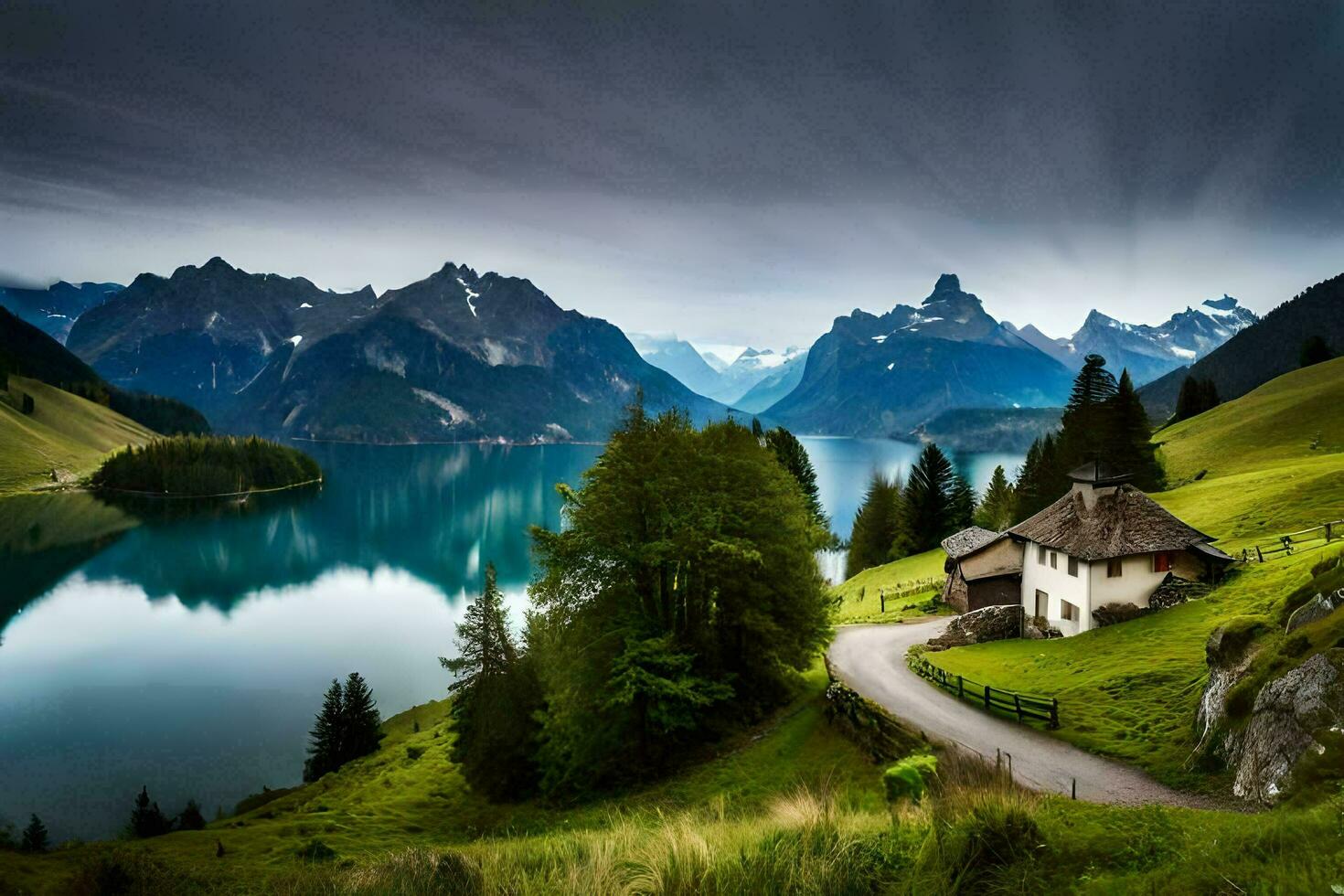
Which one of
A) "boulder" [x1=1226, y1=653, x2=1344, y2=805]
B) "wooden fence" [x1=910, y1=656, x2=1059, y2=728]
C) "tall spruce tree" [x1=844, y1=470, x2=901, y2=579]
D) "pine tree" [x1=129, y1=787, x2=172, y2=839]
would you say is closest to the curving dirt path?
"wooden fence" [x1=910, y1=656, x2=1059, y2=728]

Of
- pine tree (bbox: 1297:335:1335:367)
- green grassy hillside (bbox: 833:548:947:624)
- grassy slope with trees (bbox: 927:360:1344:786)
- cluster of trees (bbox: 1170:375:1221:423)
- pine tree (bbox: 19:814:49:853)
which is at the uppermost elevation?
pine tree (bbox: 1297:335:1335:367)

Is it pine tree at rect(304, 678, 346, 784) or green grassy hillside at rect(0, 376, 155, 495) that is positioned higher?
green grassy hillside at rect(0, 376, 155, 495)

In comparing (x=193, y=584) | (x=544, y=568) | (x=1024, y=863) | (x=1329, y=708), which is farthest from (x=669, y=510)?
(x=193, y=584)

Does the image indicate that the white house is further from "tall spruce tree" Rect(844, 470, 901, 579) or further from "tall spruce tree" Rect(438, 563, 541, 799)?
"tall spruce tree" Rect(844, 470, 901, 579)

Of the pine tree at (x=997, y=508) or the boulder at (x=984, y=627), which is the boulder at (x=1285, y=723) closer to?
the boulder at (x=984, y=627)

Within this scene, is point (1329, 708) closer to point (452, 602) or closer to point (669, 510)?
point (669, 510)

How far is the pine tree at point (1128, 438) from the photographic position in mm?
53750

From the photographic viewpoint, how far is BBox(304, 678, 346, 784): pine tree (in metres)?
32.3

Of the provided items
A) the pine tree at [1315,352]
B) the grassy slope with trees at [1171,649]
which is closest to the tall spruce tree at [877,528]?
the grassy slope with trees at [1171,649]

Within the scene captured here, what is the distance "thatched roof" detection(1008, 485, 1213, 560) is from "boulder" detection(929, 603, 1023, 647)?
13.6 ft

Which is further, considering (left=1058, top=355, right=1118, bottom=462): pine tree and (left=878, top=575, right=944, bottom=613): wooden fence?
(left=1058, top=355, right=1118, bottom=462): pine tree

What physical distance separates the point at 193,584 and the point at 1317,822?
293 ft

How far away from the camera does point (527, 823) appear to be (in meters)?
19.4

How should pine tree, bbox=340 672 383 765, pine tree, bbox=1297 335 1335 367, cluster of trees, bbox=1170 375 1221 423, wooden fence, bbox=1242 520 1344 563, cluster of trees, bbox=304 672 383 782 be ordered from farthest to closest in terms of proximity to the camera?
pine tree, bbox=1297 335 1335 367
cluster of trees, bbox=1170 375 1221 423
pine tree, bbox=340 672 383 765
cluster of trees, bbox=304 672 383 782
wooden fence, bbox=1242 520 1344 563
